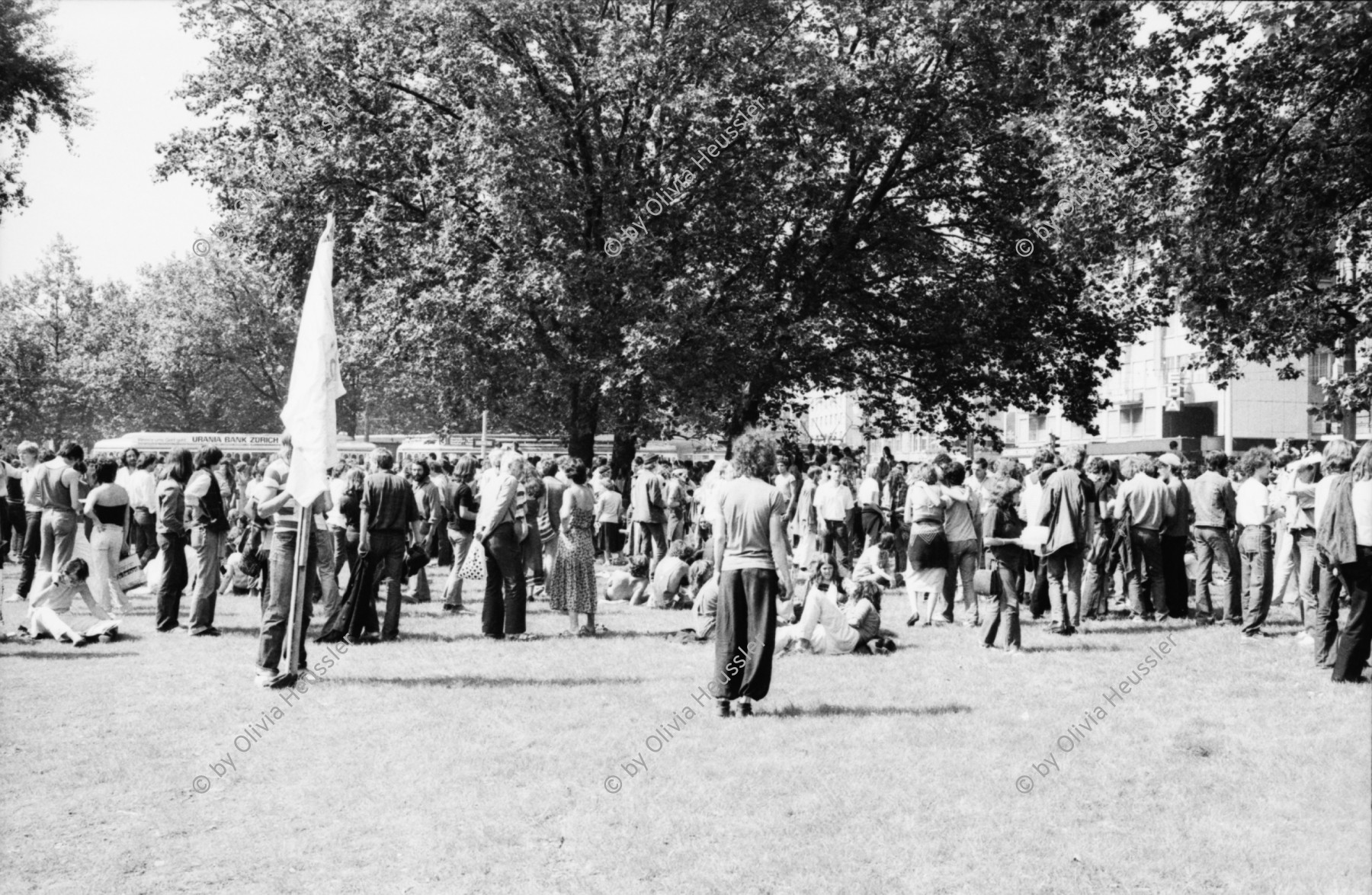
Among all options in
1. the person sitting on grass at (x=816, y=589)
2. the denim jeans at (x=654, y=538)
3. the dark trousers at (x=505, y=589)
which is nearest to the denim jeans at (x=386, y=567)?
the dark trousers at (x=505, y=589)

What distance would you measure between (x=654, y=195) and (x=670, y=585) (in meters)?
10.5

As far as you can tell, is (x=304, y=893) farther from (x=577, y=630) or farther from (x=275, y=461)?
(x=577, y=630)

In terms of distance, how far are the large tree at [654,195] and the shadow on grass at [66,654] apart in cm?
1192

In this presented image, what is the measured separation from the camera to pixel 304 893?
5.10m

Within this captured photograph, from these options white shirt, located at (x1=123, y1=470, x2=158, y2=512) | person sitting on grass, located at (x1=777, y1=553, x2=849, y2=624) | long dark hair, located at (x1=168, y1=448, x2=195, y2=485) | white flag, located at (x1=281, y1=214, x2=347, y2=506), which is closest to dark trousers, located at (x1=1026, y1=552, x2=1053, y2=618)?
person sitting on grass, located at (x1=777, y1=553, x2=849, y2=624)

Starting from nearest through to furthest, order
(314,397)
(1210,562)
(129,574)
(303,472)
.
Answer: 1. (314,397)
2. (303,472)
3. (129,574)
4. (1210,562)

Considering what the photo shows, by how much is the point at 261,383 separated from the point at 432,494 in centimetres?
5085

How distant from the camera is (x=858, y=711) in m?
8.77

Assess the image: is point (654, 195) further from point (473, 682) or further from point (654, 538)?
point (473, 682)

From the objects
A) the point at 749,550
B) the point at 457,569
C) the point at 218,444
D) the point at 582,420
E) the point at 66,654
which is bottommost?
the point at 66,654

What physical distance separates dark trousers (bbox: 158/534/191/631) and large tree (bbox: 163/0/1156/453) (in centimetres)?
1033

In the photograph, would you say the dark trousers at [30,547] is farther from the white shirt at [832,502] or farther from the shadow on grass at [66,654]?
the white shirt at [832,502]

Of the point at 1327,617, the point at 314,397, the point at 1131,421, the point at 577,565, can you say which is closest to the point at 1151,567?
the point at 1327,617

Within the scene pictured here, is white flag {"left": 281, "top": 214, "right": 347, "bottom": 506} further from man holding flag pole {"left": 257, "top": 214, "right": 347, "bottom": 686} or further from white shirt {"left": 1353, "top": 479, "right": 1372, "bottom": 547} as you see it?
white shirt {"left": 1353, "top": 479, "right": 1372, "bottom": 547}
